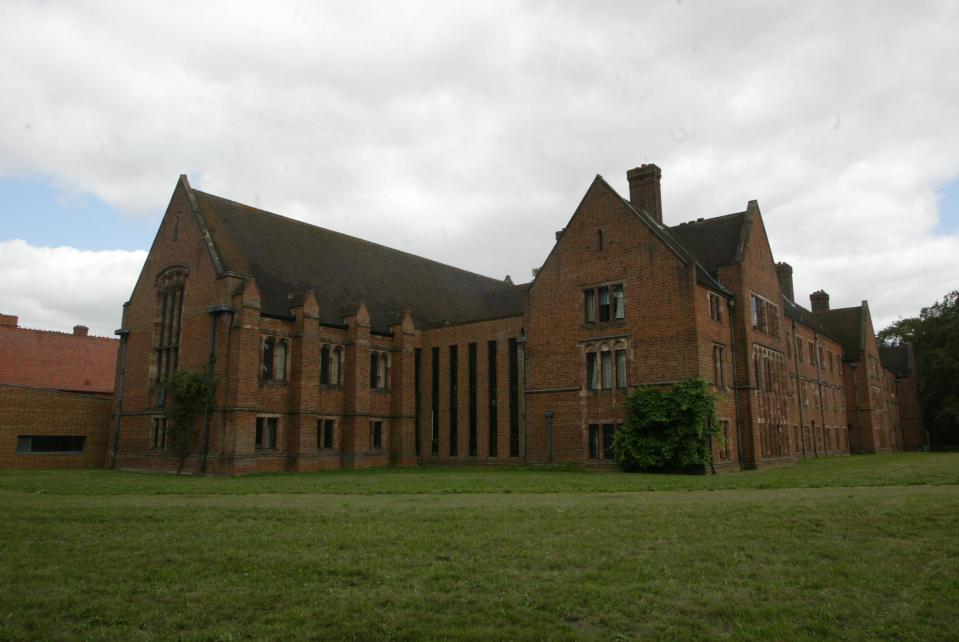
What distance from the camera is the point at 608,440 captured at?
30812 mm

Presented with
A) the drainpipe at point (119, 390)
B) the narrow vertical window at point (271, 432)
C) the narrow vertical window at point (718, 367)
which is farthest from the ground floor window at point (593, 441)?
the drainpipe at point (119, 390)

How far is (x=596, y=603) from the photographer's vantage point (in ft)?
24.6

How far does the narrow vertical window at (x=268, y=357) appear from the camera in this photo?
33.1m

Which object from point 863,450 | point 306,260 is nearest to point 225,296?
point 306,260

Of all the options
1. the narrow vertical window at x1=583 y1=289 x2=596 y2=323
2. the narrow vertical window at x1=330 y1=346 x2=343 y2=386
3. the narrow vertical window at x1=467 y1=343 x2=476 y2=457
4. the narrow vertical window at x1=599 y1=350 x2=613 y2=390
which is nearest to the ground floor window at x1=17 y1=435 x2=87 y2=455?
the narrow vertical window at x1=330 y1=346 x2=343 y2=386

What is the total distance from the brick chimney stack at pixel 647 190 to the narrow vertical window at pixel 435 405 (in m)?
13.3

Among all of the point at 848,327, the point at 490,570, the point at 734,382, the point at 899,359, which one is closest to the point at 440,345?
the point at 734,382

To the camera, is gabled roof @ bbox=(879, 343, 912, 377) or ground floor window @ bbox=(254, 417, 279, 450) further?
gabled roof @ bbox=(879, 343, 912, 377)

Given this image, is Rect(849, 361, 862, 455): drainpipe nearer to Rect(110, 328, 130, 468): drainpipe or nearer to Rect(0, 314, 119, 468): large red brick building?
Rect(110, 328, 130, 468): drainpipe

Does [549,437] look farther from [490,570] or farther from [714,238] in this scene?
[490,570]

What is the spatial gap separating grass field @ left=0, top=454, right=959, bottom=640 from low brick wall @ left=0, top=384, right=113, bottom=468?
24.6 metres

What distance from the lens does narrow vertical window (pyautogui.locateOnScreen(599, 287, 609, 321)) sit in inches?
1249

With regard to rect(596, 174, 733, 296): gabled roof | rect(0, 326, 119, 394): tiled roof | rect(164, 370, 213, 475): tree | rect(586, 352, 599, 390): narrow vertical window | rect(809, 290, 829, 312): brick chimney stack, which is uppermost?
rect(809, 290, 829, 312): brick chimney stack

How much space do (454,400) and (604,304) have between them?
10.7m
